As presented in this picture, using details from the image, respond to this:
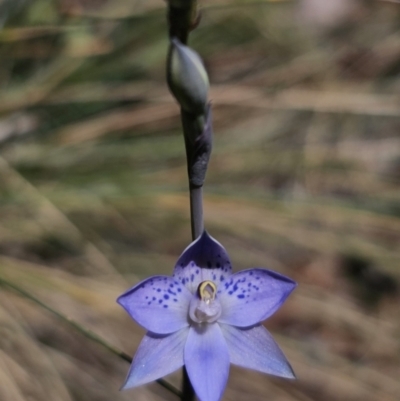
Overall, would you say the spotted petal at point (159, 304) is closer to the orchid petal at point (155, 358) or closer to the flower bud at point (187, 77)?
the orchid petal at point (155, 358)

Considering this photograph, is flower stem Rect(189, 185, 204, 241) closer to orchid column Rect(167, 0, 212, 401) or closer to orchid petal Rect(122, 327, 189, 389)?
orchid column Rect(167, 0, 212, 401)

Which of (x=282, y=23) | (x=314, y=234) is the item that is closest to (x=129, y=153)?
(x=314, y=234)

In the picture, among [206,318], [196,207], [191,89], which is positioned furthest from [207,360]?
[191,89]

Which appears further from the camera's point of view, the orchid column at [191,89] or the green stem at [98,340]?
the green stem at [98,340]

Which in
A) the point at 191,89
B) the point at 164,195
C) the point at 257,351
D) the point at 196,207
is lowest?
the point at 164,195

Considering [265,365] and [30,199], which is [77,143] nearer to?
[30,199]

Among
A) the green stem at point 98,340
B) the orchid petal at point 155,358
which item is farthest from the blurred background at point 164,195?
the orchid petal at point 155,358

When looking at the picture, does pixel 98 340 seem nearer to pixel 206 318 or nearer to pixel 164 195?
pixel 206 318
